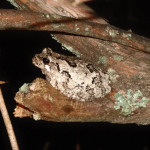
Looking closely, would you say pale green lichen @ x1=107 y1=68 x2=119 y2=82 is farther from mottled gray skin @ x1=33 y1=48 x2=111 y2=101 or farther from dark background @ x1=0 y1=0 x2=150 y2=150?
dark background @ x1=0 y1=0 x2=150 y2=150

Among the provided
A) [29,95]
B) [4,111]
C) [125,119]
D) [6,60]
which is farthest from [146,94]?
[6,60]

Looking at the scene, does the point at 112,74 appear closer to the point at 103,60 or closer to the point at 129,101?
the point at 103,60

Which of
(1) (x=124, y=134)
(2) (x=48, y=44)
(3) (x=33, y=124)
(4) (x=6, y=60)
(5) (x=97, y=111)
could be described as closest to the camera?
(5) (x=97, y=111)

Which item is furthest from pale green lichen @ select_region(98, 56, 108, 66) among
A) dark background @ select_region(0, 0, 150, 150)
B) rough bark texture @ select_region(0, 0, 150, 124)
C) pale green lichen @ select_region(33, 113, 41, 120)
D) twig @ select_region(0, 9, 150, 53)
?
dark background @ select_region(0, 0, 150, 150)

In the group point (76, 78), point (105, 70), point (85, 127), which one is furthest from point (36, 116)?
point (85, 127)

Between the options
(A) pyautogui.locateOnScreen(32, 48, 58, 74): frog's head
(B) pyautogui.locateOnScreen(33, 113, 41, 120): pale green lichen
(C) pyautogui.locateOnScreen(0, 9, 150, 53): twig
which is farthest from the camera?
(A) pyautogui.locateOnScreen(32, 48, 58, 74): frog's head

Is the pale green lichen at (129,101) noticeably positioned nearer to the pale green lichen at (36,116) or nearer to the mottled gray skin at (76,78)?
the mottled gray skin at (76,78)

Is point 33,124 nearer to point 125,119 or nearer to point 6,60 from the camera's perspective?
point 6,60
